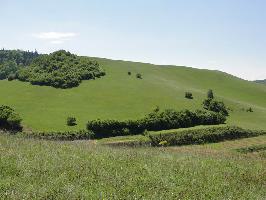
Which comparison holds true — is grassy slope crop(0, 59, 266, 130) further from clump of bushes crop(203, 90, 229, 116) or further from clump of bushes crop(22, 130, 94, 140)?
clump of bushes crop(22, 130, 94, 140)

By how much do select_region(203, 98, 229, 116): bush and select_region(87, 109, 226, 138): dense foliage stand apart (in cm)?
1087

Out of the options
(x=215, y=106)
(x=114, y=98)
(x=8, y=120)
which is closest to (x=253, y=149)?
(x=215, y=106)

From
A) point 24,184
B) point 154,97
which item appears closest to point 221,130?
point 154,97

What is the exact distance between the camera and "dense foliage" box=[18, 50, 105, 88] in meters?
122

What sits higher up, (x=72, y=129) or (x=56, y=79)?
(x=56, y=79)

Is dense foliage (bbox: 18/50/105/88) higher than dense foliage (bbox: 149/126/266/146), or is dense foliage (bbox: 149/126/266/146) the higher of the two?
dense foliage (bbox: 18/50/105/88)

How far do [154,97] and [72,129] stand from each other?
123 ft

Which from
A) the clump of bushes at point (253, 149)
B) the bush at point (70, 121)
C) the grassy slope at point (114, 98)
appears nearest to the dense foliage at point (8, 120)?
the grassy slope at point (114, 98)

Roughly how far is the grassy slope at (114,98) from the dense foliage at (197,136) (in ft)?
32.6

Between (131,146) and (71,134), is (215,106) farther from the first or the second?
(131,146)

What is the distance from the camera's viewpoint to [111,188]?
13.6 meters

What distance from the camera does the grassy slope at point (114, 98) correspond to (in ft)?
295

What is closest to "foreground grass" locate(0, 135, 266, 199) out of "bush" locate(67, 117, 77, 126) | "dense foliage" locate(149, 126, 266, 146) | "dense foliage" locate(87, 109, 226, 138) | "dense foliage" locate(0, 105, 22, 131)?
"dense foliage" locate(149, 126, 266, 146)

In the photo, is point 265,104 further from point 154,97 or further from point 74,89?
point 74,89
